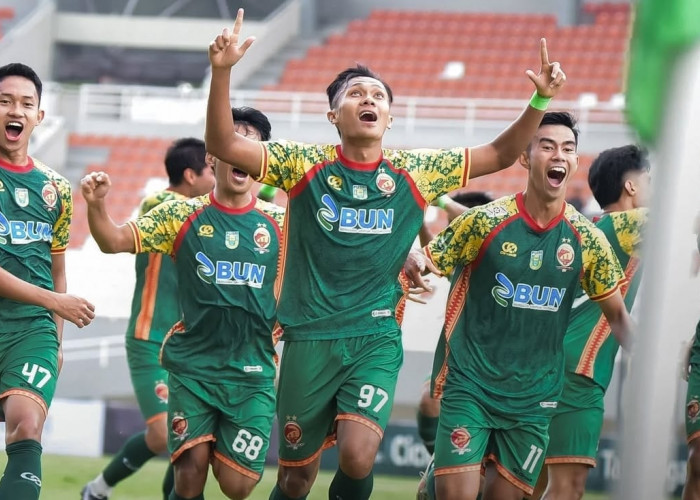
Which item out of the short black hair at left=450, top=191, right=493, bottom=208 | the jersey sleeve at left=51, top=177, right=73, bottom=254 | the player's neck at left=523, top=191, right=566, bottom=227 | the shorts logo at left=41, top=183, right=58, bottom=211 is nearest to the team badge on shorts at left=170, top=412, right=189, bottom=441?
the jersey sleeve at left=51, top=177, right=73, bottom=254

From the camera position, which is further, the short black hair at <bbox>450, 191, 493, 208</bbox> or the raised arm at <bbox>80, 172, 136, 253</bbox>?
the short black hair at <bbox>450, 191, 493, 208</bbox>

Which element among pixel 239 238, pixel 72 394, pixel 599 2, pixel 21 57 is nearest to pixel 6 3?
pixel 21 57

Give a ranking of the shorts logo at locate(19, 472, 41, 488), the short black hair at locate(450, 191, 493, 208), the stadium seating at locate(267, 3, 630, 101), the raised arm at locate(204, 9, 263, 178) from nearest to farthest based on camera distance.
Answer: the raised arm at locate(204, 9, 263, 178), the shorts logo at locate(19, 472, 41, 488), the short black hair at locate(450, 191, 493, 208), the stadium seating at locate(267, 3, 630, 101)

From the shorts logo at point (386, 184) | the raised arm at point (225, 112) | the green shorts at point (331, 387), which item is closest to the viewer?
the raised arm at point (225, 112)

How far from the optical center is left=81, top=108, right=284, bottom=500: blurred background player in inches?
220

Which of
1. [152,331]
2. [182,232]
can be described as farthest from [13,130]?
[152,331]

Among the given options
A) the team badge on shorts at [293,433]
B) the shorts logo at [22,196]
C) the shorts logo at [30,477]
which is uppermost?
the shorts logo at [22,196]

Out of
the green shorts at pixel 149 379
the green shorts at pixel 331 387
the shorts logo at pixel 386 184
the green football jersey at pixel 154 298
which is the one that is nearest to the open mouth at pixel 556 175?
the shorts logo at pixel 386 184

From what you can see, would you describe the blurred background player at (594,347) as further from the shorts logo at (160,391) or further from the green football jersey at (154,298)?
the green football jersey at (154,298)

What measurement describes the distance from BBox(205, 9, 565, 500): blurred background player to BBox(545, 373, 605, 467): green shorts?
4.02 feet

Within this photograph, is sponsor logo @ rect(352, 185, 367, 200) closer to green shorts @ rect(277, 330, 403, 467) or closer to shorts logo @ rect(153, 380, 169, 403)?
green shorts @ rect(277, 330, 403, 467)

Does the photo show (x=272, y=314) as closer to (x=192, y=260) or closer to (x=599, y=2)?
(x=192, y=260)

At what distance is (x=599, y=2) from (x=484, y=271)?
18546 millimetres

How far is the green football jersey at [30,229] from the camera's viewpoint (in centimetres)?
529
